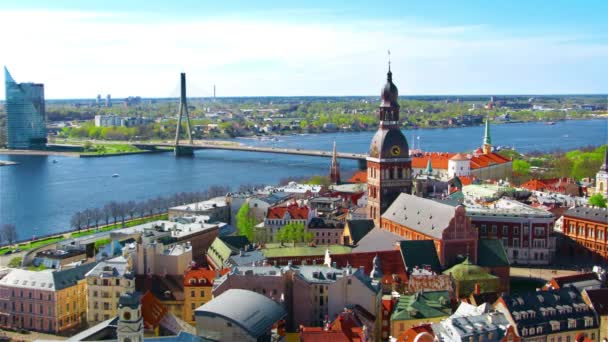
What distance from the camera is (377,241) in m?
29.3

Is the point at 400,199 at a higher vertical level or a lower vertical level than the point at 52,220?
higher

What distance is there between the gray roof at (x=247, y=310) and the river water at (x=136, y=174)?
2303 centimetres

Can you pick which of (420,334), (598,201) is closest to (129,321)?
(420,334)

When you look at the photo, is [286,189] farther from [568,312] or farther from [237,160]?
[237,160]

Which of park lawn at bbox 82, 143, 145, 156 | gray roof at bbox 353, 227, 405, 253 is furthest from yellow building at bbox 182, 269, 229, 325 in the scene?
park lawn at bbox 82, 143, 145, 156

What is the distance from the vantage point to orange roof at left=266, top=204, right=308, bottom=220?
36062 millimetres

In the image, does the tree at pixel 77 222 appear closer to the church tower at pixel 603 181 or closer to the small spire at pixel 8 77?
the church tower at pixel 603 181

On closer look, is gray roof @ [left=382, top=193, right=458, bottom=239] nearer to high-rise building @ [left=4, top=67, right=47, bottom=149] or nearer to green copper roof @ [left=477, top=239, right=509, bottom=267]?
green copper roof @ [left=477, top=239, right=509, bottom=267]

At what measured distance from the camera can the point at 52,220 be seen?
45.3 meters

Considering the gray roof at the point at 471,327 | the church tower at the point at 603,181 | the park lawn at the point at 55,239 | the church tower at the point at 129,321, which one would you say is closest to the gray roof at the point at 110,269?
the church tower at the point at 129,321

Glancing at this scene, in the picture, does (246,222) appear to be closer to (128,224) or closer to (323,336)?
(128,224)

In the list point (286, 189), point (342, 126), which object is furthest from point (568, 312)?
point (342, 126)

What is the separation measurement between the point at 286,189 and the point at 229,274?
25.0 meters

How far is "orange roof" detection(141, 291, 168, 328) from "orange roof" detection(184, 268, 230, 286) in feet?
10.7
